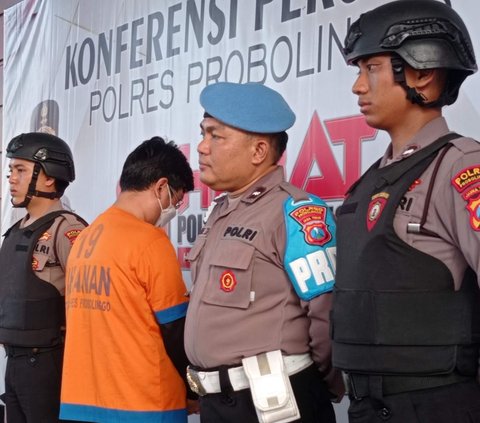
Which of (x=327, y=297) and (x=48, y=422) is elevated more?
(x=327, y=297)

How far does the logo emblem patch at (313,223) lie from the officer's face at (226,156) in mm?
270

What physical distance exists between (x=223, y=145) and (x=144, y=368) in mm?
808

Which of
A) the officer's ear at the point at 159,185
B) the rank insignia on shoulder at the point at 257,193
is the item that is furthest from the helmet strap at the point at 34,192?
the rank insignia on shoulder at the point at 257,193

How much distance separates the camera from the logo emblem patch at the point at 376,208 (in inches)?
68.0

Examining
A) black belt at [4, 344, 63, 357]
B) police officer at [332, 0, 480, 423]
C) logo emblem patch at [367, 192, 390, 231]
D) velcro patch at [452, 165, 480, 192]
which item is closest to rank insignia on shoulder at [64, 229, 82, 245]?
black belt at [4, 344, 63, 357]

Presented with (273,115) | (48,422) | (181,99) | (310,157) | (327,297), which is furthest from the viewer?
(181,99)

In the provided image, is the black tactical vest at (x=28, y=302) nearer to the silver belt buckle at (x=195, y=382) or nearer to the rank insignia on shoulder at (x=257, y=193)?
the silver belt buckle at (x=195, y=382)

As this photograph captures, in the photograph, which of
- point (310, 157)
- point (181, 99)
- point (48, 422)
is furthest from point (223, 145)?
point (48, 422)

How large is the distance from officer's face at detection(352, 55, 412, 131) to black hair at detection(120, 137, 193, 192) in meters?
1.03

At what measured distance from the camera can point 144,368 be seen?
2451 millimetres

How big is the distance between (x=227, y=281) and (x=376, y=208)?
0.59 m

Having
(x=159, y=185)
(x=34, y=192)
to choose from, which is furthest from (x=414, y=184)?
(x=34, y=192)

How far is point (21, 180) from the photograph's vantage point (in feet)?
11.0

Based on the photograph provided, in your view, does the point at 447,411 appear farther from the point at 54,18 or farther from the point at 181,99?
the point at 54,18
